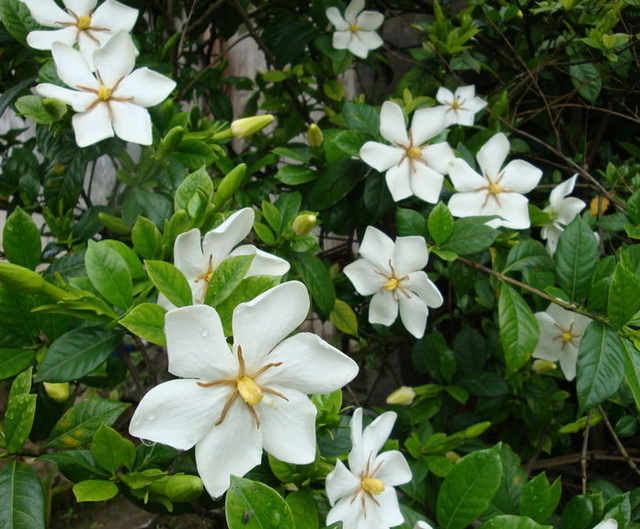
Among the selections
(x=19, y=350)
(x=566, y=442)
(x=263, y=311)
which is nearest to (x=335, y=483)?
(x=263, y=311)

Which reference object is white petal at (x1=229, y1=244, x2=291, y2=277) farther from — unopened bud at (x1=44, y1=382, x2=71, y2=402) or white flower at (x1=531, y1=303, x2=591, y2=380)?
white flower at (x1=531, y1=303, x2=591, y2=380)

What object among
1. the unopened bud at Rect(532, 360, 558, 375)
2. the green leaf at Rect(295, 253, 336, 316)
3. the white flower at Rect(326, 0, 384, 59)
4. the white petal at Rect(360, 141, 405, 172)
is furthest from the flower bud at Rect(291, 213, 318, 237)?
the white flower at Rect(326, 0, 384, 59)

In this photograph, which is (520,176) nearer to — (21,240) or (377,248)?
(377,248)

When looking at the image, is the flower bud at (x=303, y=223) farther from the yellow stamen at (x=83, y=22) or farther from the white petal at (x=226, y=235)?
the yellow stamen at (x=83, y=22)

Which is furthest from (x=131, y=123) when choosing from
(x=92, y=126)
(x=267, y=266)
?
(x=267, y=266)

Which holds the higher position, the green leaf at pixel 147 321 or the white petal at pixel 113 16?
the white petal at pixel 113 16

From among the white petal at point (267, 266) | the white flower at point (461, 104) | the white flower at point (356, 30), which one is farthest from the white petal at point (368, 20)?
the white petal at point (267, 266)
